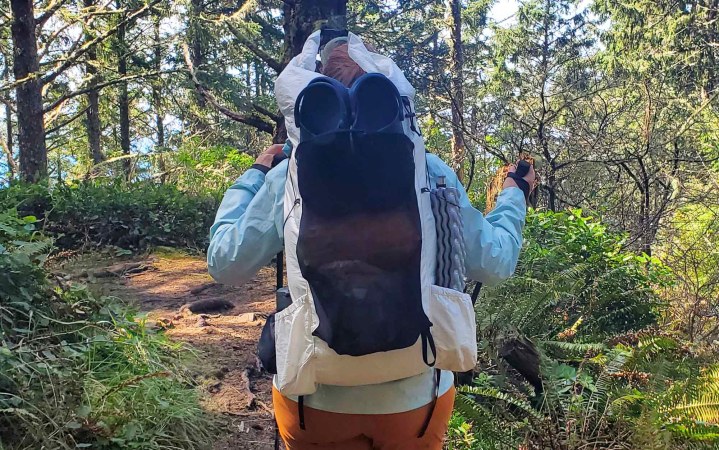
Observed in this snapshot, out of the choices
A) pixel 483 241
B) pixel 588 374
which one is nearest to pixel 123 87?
pixel 588 374

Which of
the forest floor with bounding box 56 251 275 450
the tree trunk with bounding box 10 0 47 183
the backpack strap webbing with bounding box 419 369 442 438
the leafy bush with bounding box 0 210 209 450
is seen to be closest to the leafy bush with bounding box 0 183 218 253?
the forest floor with bounding box 56 251 275 450

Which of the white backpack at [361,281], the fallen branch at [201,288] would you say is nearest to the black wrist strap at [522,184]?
the white backpack at [361,281]

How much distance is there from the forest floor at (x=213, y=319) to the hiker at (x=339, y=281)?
6.97 feet

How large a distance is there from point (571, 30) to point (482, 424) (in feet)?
88.4

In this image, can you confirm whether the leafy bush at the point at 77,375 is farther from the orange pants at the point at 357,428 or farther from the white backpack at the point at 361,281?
the white backpack at the point at 361,281

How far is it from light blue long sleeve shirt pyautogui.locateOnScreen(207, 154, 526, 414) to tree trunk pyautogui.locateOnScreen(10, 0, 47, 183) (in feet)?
32.7

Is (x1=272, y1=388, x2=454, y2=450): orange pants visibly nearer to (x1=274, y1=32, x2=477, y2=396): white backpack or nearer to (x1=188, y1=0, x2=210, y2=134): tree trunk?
(x1=274, y1=32, x2=477, y2=396): white backpack

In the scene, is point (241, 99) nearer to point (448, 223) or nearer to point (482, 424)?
point (482, 424)

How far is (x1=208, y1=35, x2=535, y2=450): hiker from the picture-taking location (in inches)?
58.6

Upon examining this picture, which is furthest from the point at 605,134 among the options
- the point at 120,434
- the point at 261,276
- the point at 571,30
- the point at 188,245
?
the point at 571,30

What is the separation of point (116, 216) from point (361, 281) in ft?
28.1

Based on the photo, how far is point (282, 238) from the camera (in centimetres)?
175

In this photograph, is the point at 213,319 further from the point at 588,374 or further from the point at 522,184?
the point at 522,184

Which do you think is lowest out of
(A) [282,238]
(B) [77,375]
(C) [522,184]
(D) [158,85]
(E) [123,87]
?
(B) [77,375]
